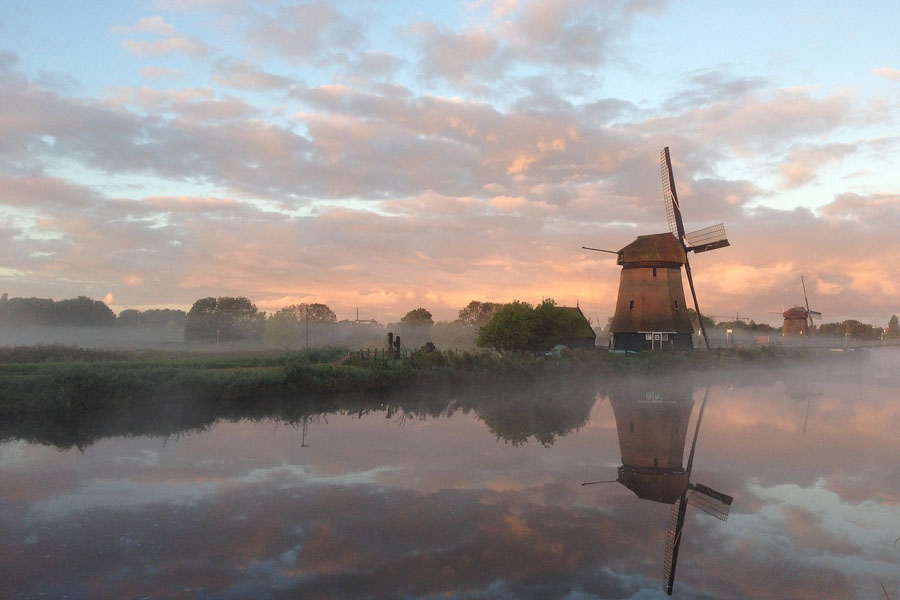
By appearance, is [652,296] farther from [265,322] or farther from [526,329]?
Result: [265,322]

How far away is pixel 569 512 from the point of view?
37.1ft

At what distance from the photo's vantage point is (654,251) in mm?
45156

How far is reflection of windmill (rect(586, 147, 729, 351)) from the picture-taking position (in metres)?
44.9

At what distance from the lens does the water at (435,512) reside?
8219 mm

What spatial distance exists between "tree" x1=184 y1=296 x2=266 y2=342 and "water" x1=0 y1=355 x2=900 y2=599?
65.3m

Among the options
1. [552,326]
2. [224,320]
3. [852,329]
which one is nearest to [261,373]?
[552,326]

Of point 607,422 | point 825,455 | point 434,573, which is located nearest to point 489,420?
point 607,422

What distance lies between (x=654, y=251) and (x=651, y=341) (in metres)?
6.53

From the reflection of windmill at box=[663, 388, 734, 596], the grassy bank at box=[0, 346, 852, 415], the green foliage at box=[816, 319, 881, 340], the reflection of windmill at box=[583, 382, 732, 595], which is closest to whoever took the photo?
the reflection of windmill at box=[663, 388, 734, 596]

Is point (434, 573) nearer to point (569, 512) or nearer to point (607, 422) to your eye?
point (569, 512)

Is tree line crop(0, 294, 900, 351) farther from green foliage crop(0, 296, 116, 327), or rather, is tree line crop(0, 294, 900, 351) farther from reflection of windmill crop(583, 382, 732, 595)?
reflection of windmill crop(583, 382, 732, 595)

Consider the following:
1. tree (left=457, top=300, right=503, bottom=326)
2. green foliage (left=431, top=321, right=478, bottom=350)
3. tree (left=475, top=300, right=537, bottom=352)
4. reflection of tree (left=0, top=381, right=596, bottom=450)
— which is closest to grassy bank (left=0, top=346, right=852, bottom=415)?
reflection of tree (left=0, top=381, right=596, bottom=450)

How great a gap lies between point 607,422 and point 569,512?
11962 millimetres

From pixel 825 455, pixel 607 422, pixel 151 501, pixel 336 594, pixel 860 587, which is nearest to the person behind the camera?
pixel 336 594
